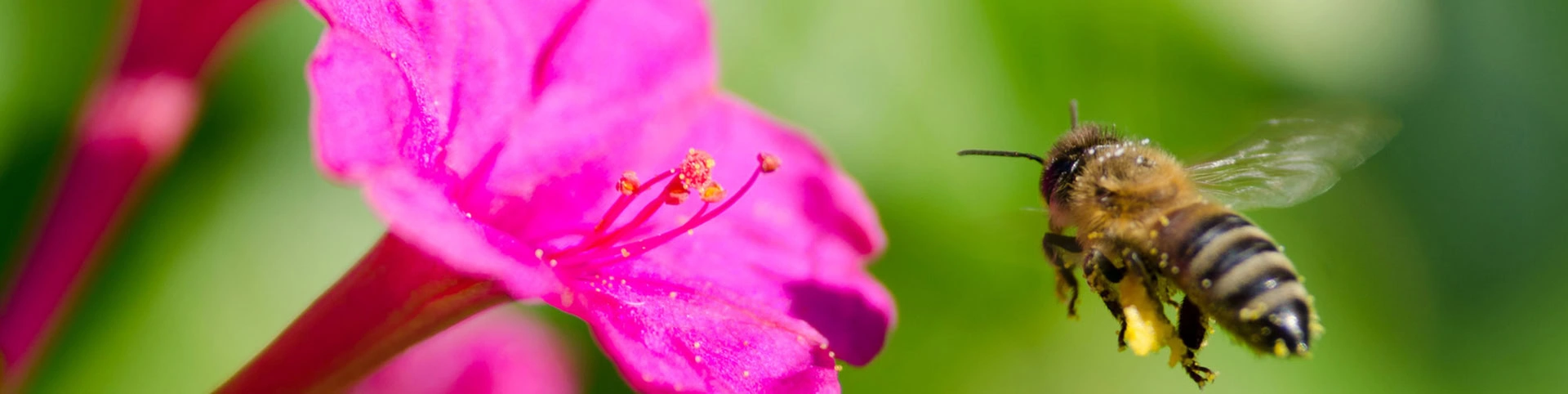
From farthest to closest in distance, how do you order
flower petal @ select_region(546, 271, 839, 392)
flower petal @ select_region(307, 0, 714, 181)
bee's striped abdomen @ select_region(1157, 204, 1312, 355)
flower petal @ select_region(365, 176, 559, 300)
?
1. bee's striped abdomen @ select_region(1157, 204, 1312, 355)
2. flower petal @ select_region(546, 271, 839, 392)
3. flower petal @ select_region(307, 0, 714, 181)
4. flower petal @ select_region(365, 176, 559, 300)

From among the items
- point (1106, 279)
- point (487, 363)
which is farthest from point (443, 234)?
point (487, 363)

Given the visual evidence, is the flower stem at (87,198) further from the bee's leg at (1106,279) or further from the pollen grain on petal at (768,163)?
the bee's leg at (1106,279)

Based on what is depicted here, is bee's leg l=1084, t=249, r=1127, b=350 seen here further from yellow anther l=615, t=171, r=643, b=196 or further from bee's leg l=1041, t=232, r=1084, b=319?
yellow anther l=615, t=171, r=643, b=196

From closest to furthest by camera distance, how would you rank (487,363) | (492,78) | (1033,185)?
1. (492,78)
2. (487,363)
3. (1033,185)

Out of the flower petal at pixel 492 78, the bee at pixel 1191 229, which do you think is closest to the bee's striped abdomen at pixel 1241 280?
the bee at pixel 1191 229

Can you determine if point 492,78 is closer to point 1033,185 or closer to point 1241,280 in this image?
point 1241,280

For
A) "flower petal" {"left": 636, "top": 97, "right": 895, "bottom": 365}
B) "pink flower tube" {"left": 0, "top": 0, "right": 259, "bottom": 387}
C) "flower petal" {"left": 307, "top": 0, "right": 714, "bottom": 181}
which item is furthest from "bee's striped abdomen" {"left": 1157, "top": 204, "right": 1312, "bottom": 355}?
"pink flower tube" {"left": 0, "top": 0, "right": 259, "bottom": 387}
